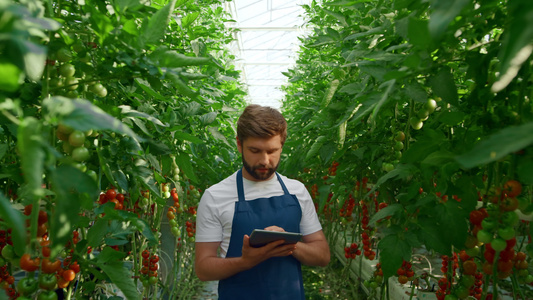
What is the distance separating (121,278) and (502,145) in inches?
27.3

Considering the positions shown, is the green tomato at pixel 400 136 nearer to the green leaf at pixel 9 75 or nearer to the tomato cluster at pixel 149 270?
the green leaf at pixel 9 75

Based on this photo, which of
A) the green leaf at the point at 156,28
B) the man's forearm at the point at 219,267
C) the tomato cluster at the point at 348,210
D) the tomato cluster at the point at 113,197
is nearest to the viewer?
the green leaf at the point at 156,28

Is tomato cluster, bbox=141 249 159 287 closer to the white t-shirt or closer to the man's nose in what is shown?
the white t-shirt

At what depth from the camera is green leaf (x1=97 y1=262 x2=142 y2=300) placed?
A: 76 centimetres

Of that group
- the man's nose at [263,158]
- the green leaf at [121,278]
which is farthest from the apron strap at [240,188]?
the green leaf at [121,278]

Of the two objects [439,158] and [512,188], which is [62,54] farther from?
[512,188]

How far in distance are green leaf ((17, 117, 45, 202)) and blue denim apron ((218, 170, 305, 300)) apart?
1036mm

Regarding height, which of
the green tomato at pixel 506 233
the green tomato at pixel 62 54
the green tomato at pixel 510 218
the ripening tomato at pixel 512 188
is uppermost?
the green tomato at pixel 62 54

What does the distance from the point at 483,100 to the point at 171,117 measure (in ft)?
2.61

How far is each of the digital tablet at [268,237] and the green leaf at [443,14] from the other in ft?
2.87

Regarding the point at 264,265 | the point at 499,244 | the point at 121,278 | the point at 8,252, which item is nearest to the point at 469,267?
the point at 499,244

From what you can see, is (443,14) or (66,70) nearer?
(443,14)

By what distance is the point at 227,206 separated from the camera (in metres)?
1.43

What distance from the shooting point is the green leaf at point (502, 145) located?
1.17 ft
